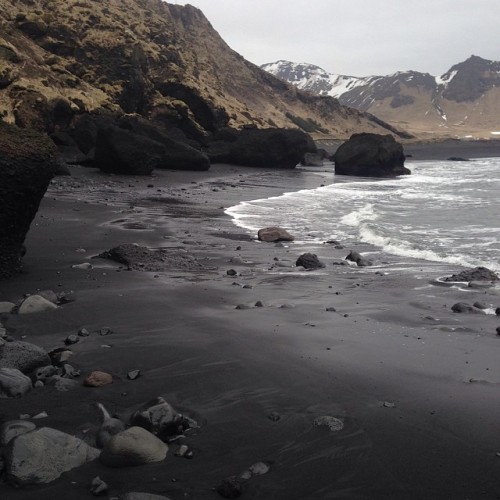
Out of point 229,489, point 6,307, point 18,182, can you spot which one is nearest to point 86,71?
point 18,182

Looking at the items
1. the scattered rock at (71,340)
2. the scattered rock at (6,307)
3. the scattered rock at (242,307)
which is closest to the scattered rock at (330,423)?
the scattered rock at (71,340)

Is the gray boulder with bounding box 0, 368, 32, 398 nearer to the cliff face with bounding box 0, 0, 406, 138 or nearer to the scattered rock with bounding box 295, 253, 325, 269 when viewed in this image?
the scattered rock with bounding box 295, 253, 325, 269

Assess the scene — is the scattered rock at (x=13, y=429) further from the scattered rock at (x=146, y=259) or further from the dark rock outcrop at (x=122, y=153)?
the dark rock outcrop at (x=122, y=153)

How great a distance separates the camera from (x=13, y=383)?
13.7ft

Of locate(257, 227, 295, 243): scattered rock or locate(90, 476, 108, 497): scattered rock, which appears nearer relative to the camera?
locate(90, 476, 108, 497): scattered rock

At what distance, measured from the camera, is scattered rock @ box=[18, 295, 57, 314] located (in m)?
6.17

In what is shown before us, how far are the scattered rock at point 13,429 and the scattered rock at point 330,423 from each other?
1.89m

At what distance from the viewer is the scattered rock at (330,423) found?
12.6ft

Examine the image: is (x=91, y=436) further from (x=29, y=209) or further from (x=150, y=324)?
(x=29, y=209)

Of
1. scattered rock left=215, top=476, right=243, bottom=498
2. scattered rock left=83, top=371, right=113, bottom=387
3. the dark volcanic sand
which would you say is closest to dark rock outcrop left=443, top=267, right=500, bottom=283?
the dark volcanic sand

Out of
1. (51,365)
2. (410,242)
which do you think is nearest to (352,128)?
(410,242)

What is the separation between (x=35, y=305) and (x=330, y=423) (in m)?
3.81

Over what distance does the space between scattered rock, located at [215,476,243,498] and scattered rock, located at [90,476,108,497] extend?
24.2 inches

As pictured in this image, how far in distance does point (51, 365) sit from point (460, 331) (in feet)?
14.2
